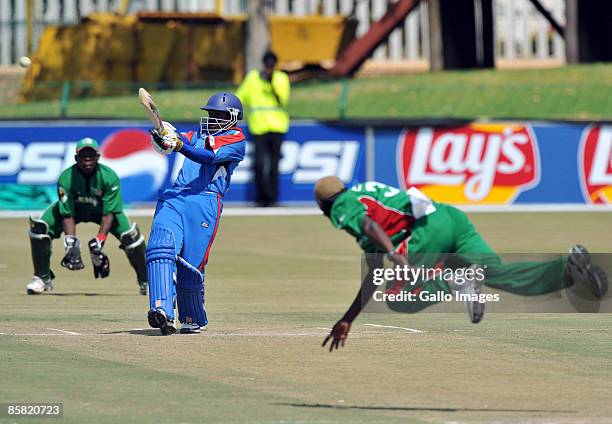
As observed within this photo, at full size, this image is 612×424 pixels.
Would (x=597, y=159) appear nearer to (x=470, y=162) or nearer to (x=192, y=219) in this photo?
(x=470, y=162)

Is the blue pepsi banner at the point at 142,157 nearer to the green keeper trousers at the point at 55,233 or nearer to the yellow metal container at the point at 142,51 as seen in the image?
the yellow metal container at the point at 142,51

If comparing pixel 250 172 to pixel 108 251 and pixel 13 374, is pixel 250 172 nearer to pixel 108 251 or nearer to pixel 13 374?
pixel 108 251

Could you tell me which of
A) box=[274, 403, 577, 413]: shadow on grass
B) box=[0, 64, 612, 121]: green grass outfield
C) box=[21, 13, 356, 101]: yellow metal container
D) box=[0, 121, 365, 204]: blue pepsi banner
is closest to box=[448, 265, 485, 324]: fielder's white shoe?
box=[274, 403, 577, 413]: shadow on grass

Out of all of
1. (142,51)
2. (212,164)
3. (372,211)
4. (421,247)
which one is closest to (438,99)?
(142,51)

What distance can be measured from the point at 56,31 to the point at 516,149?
14.4 meters

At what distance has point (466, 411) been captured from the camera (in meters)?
9.92

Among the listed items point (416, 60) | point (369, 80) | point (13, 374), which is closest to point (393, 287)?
point (13, 374)

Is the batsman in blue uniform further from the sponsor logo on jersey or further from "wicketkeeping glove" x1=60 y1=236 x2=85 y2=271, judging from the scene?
the sponsor logo on jersey

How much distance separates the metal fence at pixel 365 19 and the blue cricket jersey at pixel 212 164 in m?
28.1

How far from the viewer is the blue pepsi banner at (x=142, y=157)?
27.8 metres

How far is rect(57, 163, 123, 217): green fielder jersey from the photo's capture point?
17.0 metres

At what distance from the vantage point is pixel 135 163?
28.1 metres

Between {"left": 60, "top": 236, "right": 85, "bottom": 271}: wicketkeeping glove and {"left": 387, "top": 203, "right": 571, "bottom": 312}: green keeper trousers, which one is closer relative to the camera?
{"left": 387, "top": 203, "right": 571, "bottom": 312}: green keeper trousers

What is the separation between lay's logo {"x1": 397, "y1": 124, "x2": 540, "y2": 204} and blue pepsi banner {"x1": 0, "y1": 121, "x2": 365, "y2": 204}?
0.91 meters
